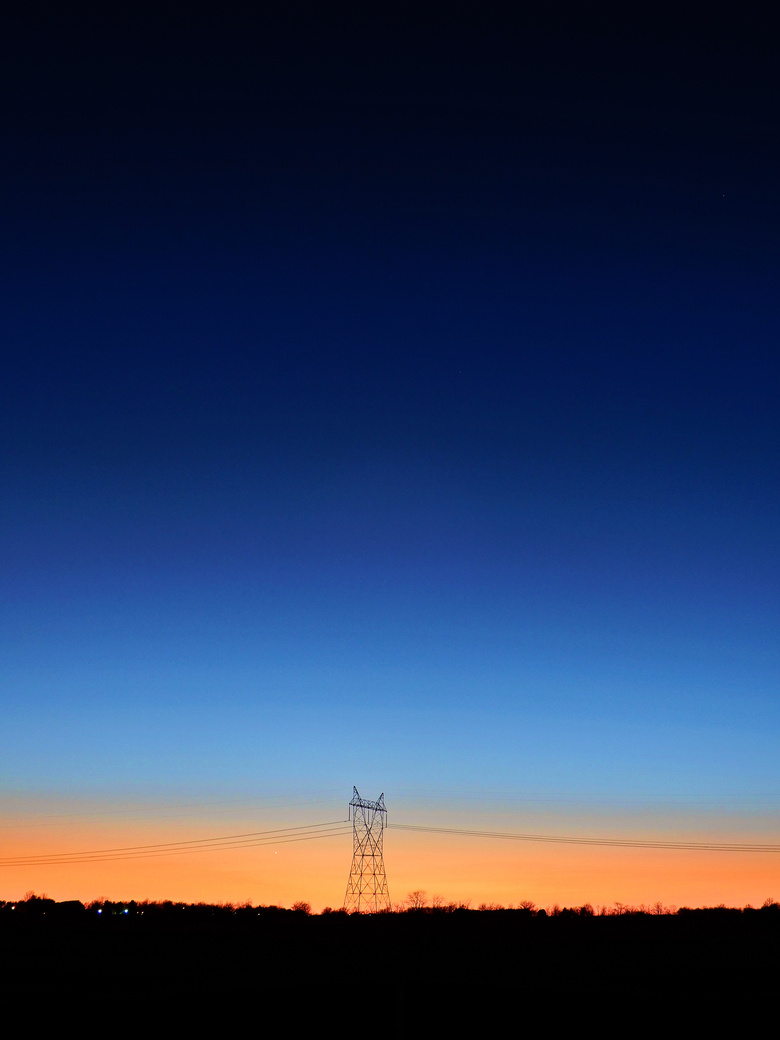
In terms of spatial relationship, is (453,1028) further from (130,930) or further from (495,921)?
(495,921)

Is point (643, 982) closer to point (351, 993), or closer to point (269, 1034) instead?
point (351, 993)

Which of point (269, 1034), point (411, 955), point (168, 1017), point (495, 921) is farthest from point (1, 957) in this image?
point (495, 921)

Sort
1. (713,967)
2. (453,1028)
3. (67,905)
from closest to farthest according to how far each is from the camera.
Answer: (453,1028), (713,967), (67,905)

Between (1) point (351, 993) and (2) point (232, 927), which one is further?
(2) point (232, 927)

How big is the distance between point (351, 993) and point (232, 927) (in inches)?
2491

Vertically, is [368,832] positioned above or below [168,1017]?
above

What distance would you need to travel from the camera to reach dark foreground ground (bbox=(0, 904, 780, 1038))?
36.9 meters

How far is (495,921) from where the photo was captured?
108m

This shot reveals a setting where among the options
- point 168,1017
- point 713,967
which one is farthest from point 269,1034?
point 713,967

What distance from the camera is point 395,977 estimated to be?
49750mm

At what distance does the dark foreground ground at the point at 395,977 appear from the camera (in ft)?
121

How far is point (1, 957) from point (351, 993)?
33943mm

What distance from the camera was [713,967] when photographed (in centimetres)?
5625

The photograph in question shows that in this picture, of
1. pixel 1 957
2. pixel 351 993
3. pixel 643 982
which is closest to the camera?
pixel 351 993
